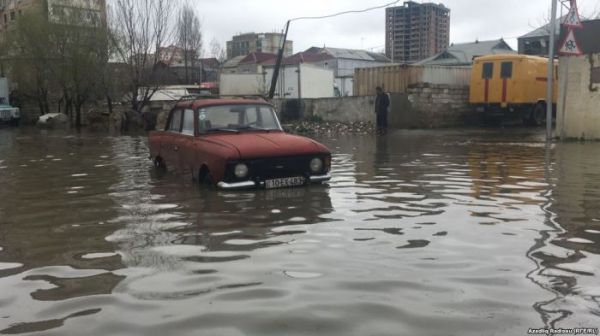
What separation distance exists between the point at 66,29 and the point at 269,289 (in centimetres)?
3182

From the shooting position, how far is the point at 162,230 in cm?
564

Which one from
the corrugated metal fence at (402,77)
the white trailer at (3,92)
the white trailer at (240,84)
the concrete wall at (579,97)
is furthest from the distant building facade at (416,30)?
the concrete wall at (579,97)

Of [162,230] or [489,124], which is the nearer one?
[162,230]

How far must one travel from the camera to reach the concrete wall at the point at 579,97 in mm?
14656

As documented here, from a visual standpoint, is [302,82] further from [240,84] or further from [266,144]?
[266,144]

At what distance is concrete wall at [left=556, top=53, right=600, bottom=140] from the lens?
577 inches

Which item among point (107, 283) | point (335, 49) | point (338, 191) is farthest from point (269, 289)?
point (335, 49)

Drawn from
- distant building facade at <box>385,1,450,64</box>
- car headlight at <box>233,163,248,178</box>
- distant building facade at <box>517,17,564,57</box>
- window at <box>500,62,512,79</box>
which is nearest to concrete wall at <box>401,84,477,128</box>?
window at <box>500,62,512,79</box>

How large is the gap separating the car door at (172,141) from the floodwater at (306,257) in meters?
0.38

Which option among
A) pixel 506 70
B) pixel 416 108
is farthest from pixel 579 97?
pixel 416 108

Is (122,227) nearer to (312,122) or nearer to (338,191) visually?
(338,191)

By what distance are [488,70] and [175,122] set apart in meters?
16.4

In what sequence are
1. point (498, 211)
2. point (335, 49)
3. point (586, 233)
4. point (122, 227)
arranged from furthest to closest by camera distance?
point (335, 49) → point (498, 211) → point (122, 227) → point (586, 233)

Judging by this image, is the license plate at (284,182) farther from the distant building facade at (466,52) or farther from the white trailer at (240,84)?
the distant building facade at (466,52)
